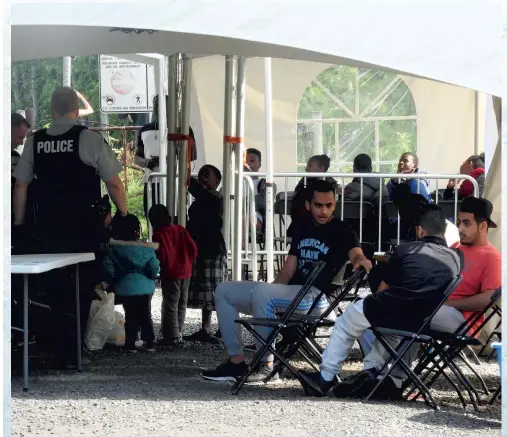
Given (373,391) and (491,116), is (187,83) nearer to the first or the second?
(491,116)

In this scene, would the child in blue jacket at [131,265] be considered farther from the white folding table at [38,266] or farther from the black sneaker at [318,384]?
the black sneaker at [318,384]

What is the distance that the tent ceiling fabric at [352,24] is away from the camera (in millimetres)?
5762

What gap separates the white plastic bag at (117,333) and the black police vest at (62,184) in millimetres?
1206

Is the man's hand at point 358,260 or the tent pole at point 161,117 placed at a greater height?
the tent pole at point 161,117

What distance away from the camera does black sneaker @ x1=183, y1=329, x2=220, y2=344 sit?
9320 mm

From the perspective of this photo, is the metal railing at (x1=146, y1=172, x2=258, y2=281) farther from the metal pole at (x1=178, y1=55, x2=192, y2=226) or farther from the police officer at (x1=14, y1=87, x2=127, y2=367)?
the police officer at (x1=14, y1=87, x2=127, y2=367)

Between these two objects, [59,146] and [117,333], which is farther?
[117,333]

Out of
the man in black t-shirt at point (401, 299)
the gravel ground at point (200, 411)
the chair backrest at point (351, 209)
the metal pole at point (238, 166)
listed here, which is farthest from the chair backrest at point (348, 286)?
the chair backrest at point (351, 209)

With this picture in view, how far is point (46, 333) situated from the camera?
7879mm

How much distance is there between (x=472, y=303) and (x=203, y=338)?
2.91m

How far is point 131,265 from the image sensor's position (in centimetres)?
855

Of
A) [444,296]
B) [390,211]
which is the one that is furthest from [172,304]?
[390,211]

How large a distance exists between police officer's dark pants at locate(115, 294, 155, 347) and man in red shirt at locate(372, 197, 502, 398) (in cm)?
229

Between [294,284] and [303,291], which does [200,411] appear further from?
[294,284]
